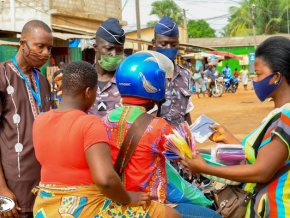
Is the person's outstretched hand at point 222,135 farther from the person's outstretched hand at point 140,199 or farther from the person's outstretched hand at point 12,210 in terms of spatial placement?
the person's outstretched hand at point 12,210

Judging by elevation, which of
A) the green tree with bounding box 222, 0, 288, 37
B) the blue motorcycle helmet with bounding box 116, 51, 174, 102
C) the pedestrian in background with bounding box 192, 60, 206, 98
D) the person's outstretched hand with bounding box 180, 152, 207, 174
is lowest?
the pedestrian in background with bounding box 192, 60, 206, 98

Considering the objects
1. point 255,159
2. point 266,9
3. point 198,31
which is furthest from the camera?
point 198,31

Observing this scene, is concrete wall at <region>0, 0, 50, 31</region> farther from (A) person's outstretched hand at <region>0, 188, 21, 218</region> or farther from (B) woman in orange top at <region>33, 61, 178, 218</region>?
(B) woman in orange top at <region>33, 61, 178, 218</region>

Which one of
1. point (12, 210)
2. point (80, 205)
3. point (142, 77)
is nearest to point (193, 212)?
point (80, 205)

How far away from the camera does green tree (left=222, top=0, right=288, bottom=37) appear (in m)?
56.7

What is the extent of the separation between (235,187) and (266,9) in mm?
56695

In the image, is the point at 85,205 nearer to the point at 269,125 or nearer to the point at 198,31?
the point at 269,125

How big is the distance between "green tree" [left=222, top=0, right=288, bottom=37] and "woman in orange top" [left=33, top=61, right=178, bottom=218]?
2134 inches

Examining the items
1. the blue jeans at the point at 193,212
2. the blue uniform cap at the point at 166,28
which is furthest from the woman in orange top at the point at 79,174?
the blue uniform cap at the point at 166,28

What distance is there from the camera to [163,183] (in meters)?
2.78

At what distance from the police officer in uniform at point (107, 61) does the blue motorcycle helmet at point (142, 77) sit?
1.52 m

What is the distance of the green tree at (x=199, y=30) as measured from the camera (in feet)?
268

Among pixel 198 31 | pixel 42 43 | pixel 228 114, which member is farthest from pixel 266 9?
pixel 42 43

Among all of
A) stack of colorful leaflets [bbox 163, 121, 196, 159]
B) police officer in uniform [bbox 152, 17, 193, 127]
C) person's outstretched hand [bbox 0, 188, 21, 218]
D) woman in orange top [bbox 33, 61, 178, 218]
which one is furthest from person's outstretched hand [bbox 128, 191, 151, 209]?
police officer in uniform [bbox 152, 17, 193, 127]
